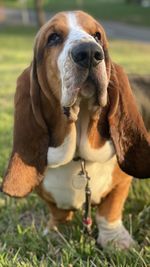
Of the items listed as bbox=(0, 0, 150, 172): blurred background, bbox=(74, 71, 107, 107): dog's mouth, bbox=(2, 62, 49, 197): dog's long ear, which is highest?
bbox=(74, 71, 107, 107): dog's mouth

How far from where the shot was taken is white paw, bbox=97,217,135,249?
138 inches

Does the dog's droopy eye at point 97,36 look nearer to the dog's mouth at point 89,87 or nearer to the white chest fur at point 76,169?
the dog's mouth at point 89,87

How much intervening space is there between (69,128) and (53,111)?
14 centimetres

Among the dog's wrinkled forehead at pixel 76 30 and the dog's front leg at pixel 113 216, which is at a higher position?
the dog's wrinkled forehead at pixel 76 30

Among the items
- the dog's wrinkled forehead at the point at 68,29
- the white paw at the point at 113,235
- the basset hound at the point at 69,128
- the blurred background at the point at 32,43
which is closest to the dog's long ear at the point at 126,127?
the basset hound at the point at 69,128

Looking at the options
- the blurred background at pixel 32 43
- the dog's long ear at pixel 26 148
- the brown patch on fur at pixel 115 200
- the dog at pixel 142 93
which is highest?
the dog's long ear at pixel 26 148

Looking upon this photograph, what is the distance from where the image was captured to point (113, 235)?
358 cm

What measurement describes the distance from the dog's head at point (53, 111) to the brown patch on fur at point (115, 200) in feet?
0.69

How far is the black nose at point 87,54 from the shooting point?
2760mm

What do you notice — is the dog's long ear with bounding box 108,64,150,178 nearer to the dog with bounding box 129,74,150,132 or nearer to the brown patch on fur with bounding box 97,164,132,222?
the brown patch on fur with bounding box 97,164,132,222

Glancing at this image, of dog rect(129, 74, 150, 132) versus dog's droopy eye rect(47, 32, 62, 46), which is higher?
dog's droopy eye rect(47, 32, 62, 46)

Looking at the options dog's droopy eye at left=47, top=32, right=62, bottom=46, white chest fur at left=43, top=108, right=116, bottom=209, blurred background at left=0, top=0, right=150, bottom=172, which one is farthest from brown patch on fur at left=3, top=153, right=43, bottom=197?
blurred background at left=0, top=0, right=150, bottom=172

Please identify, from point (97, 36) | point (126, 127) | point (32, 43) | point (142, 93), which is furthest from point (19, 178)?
point (32, 43)

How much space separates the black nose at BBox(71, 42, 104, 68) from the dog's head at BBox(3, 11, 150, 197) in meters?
0.24
